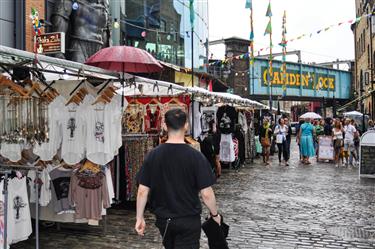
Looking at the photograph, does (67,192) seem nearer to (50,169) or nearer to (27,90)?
(50,169)

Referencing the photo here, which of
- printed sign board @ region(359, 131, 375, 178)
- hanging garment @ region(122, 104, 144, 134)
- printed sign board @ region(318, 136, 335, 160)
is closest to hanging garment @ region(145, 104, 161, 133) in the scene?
hanging garment @ region(122, 104, 144, 134)

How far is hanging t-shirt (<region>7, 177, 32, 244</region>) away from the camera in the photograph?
5.49 m

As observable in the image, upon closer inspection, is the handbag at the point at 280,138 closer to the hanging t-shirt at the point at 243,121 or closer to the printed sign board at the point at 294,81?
the hanging t-shirt at the point at 243,121

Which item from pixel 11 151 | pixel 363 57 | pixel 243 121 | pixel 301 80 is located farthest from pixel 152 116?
pixel 363 57

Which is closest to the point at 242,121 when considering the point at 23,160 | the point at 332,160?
the point at 332,160

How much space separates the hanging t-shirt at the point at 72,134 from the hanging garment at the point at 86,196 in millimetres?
265

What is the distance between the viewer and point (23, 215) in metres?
5.73

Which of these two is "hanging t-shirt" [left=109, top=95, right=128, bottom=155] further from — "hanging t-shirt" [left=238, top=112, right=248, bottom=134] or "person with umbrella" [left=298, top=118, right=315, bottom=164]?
"person with umbrella" [left=298, top=118, right=315, bottom=164]

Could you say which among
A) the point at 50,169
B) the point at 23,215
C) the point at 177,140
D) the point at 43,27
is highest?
the point at 43,27

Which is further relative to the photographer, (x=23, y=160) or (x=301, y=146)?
(x=301, y=146)

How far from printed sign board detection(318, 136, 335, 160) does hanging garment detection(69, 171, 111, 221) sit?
13.4 meters

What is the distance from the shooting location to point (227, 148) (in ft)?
47.1

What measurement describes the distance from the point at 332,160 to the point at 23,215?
14812mm

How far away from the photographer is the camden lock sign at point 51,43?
10719 mm
